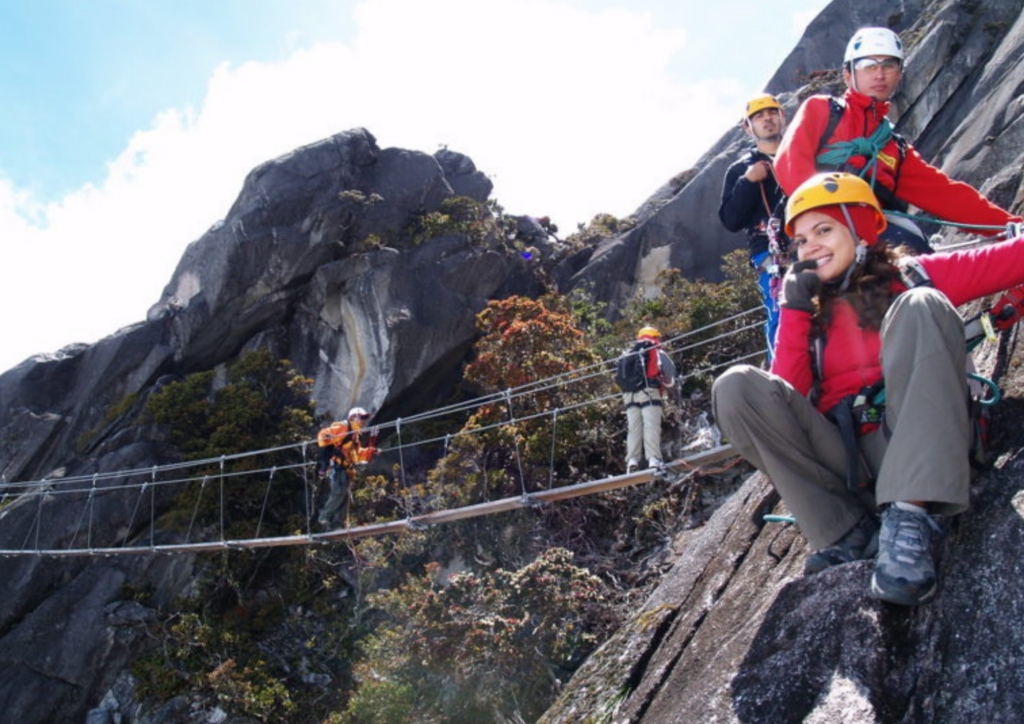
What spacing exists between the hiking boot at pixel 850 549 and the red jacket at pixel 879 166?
1276 millimetres

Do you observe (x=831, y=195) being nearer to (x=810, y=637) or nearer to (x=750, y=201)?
(x=810, y=637)

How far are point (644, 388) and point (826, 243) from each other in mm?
4055

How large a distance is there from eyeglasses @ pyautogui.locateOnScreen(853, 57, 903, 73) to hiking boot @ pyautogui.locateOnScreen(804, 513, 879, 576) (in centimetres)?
187

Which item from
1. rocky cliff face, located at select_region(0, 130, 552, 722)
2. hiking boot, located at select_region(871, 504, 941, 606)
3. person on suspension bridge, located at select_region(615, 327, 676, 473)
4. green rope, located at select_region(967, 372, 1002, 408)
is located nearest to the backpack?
person on suspension bridge, located at select_region(615, 327, 676, 473)

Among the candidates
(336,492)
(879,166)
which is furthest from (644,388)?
(336,492)

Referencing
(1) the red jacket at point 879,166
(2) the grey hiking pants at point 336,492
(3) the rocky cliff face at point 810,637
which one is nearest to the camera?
(3) the rocky cliff face at point 810,637

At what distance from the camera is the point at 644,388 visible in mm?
6227

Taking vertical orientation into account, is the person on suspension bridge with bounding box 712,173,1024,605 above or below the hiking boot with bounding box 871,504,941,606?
above

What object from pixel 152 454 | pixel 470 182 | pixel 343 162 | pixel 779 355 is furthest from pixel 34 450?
pixel 779 355

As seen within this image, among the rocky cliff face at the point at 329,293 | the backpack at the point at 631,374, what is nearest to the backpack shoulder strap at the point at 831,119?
the backpack at the point at 631,374

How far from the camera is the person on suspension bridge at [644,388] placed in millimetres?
6141

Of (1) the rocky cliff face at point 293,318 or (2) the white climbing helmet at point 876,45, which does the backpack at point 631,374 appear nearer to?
(2) the white climbing helmet at point 876,45

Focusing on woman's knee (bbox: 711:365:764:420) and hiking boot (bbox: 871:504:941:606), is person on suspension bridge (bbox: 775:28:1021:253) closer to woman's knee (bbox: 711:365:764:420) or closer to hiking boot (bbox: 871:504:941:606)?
woman's knee (bbox: 711:365:764:420)

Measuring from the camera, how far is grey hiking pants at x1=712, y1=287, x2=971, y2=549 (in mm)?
1742
